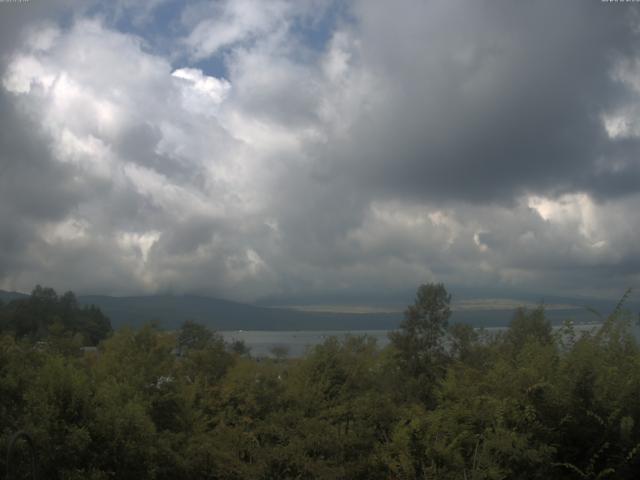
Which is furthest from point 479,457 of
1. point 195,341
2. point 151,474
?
point 195,341

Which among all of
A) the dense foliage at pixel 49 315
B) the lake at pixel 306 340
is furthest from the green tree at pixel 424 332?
the dense foliage at pixel 49 315

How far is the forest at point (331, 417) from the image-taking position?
8344 millimetres

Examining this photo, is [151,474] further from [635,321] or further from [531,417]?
[635,321]

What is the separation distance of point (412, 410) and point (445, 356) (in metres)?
18.0

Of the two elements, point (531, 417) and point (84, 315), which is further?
point (84, 315)

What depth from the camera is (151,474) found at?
8.95 metres

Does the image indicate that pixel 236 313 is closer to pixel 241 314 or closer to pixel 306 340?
pixel 241 314

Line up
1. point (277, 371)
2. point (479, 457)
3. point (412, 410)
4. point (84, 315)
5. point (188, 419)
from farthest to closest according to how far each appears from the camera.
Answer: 1. point (84, 315)
2. point (277, 371)
3. point (188, 419)
4. point (412, 410)
5. point (479, 457)

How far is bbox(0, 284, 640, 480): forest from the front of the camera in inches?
328

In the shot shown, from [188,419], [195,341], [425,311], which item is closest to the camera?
[188,419]

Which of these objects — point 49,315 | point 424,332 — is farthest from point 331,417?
point 49,315

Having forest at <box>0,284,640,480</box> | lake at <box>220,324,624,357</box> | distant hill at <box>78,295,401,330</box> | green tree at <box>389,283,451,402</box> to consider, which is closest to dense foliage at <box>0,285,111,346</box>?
lake at <box>220,324,624,357</box>

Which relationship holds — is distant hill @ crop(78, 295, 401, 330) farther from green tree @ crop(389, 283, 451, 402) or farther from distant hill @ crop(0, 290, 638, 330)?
→ green tree @ crop(389, 283, 451, 402)

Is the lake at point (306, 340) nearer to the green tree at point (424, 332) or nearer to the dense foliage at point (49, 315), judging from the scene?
the green tree at point (424, 332)
